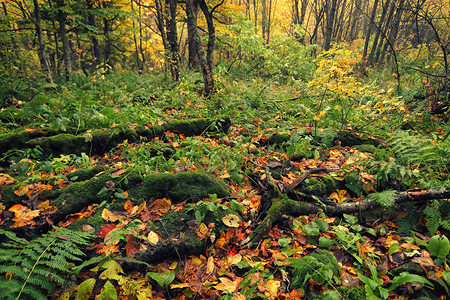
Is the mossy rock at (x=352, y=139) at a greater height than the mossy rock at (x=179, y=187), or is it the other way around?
the mossy rock at (x=352, y=139)

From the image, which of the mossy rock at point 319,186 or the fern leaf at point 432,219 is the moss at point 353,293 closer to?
the fern leaf at point 432,219

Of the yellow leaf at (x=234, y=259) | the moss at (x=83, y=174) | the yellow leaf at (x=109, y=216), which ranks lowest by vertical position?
the yellow leaf at (x=234, y=259)

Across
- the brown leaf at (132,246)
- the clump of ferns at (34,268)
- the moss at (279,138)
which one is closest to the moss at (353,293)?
the brown leaf at (132,246)

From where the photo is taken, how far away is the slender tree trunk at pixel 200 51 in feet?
21.2

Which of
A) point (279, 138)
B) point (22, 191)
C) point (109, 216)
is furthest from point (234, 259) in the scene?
point (279, 138)

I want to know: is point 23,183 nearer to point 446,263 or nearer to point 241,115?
point 446,263

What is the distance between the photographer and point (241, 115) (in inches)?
238

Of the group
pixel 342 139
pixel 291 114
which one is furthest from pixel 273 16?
pixel 342 139

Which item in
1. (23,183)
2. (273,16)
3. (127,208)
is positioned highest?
(273,16)

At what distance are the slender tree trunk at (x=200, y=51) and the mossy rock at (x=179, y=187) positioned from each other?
4.70 meters

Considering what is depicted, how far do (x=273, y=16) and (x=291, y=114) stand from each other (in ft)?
67.4

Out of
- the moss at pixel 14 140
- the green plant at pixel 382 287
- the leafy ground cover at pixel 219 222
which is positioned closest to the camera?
the green plant at pixel 382 287

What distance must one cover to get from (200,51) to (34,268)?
635cm

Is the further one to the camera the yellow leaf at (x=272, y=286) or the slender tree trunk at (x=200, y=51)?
the slender tree trunk at (x=200, y=51)
